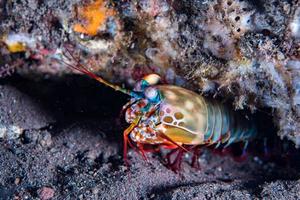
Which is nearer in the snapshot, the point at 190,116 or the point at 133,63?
the point at 190,116

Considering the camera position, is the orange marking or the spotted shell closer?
the orange marking

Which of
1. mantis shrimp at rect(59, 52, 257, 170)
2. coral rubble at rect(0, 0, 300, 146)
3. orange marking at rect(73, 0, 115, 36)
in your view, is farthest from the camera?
mantis shrimp at rect(59, 52, 257, 170)

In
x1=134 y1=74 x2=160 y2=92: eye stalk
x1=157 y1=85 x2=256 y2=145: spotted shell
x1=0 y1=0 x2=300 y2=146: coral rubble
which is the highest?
x1=0 y1=0 x2=300 y2=146: coral rubble

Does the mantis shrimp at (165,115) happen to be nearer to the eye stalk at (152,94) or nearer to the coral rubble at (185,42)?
the eye stalk at (152,94)

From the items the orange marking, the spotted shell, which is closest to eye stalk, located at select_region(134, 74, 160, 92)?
the spotted shell

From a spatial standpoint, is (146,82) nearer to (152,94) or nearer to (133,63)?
(152,94)

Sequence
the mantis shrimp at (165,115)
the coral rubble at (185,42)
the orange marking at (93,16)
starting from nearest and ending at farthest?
1. the coral rubble at (185,42)
2. the orange marking at (93,16)
3. the mantis shrimp at (165,115)

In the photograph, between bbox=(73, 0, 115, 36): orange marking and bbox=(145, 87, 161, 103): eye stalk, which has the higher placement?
bbox=(73, 0, 115, 36): orange marking

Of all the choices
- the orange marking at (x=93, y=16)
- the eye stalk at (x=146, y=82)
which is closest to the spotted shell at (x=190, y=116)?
the eye stalk at (x=146, y=82)

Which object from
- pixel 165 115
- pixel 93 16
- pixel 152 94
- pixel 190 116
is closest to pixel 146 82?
pixel 152 94

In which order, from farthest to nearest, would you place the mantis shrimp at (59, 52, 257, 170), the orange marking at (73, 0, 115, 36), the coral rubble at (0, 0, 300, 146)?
1. the mantis shrimp at (59, 52, 257, 170)
2. the orange marking at (73, 0, 115, 36)
3. the coral rubble at (0, 0, 300, 146)

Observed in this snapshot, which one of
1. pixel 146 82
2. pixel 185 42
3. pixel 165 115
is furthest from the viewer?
pixel 146 82

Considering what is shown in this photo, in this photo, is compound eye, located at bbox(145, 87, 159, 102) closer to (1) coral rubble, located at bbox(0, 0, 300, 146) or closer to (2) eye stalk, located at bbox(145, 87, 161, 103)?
(2) eye stalk, located at bbox(145, 87, 161, 103)
